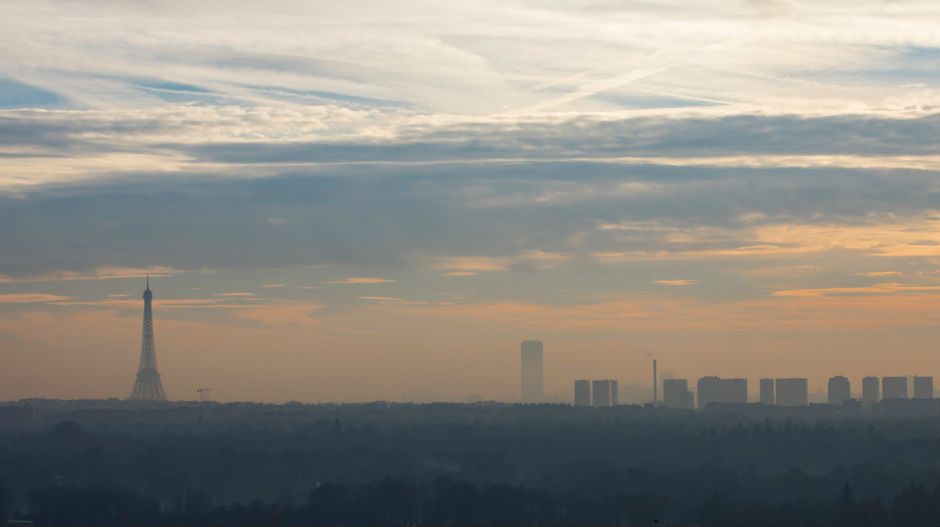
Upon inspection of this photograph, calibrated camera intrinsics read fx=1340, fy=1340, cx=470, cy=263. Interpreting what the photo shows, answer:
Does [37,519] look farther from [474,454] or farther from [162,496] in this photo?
[474,454]

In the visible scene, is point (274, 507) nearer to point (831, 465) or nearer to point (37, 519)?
point (37, 519)

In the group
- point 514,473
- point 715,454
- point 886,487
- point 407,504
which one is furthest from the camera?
point 715,454

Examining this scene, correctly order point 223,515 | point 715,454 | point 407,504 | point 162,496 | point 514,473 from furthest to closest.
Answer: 1. point 715,454
2. point 514,473
3. point 162,496
4. point 407,504
5. point 223,515

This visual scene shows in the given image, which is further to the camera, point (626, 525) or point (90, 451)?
point (90, 451)

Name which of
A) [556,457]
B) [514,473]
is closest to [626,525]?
[514,473]

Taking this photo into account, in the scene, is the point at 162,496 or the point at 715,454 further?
the point at 715,454

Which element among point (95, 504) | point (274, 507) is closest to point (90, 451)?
point (95, 504)
